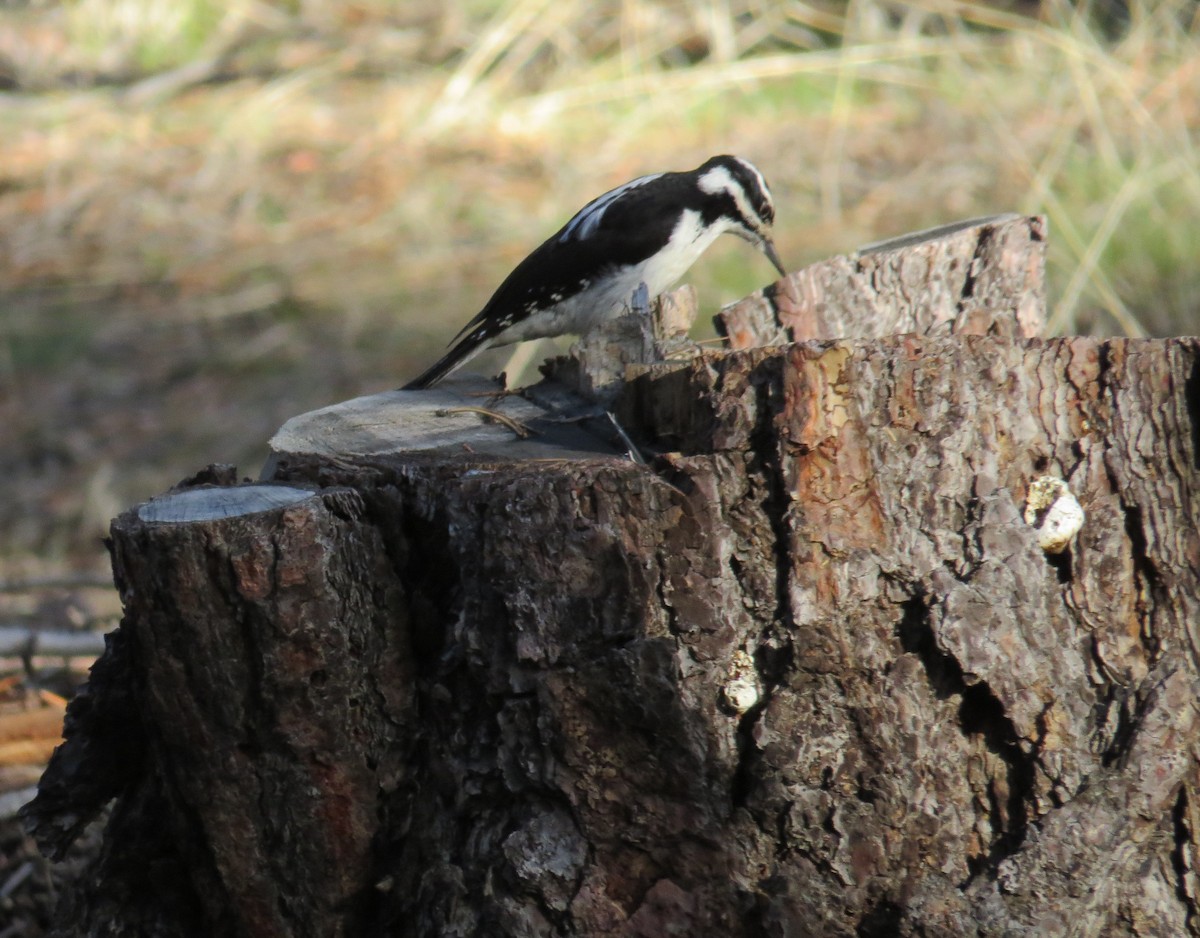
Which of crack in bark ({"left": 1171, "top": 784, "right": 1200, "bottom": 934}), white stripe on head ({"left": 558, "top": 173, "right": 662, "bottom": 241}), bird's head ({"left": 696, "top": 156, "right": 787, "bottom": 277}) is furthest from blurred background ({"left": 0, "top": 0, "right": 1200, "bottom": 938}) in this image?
crack in bark ({"left": 1171, "top": 784, "right": 1200, "bottom": 934})

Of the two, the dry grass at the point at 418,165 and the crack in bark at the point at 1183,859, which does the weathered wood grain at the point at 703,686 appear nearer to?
the crack in bark at the point at 1183,859

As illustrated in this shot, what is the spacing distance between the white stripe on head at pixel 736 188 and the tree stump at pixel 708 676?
6.96ft

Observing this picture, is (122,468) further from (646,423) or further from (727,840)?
(727,840)

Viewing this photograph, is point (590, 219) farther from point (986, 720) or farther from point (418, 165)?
point (418, 165)

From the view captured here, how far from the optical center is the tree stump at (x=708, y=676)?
65.1 inches

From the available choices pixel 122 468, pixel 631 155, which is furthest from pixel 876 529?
pixel 631 155

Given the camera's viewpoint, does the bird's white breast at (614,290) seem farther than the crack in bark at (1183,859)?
Yes

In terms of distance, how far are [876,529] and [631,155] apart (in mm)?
5898

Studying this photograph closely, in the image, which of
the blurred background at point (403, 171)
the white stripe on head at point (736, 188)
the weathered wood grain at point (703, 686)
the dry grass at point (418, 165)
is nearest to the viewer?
the weathered wood grain at point (703, 686)

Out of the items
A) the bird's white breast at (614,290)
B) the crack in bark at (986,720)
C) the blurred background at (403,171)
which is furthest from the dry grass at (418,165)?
the crack in bark at (986,720)

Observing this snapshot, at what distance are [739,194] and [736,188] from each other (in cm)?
3

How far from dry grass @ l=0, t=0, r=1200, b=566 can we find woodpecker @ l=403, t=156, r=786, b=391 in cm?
111

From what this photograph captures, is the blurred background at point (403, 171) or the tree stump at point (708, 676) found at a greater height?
the blurred background at point (403, 171)

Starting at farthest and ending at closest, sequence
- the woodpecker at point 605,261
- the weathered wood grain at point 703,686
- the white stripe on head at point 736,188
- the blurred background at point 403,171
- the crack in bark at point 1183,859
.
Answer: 1. the blurred background at point 403,171
2. the white stripe on head at point 736,188
3. the woodpecker at point 605,261
4. the crack in bark at point 1183,859
5. the weathered wood grain at point 703,686
